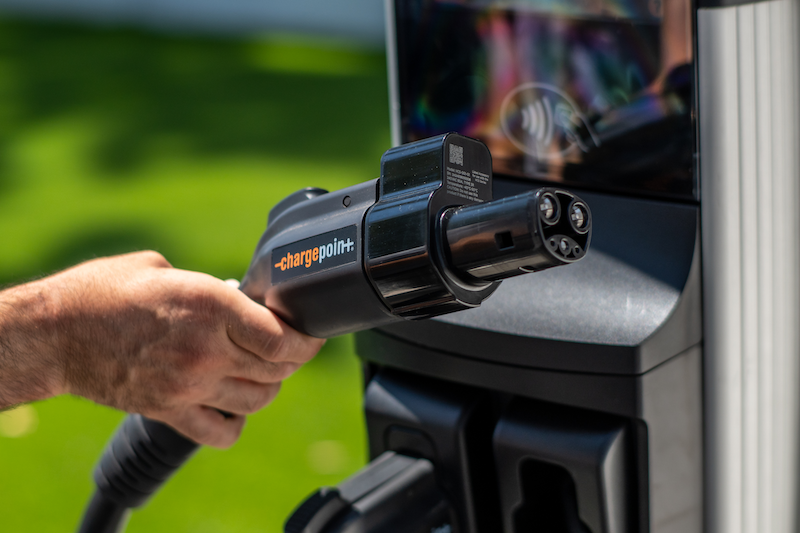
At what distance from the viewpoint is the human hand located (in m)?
0.89

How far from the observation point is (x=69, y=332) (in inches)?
37.1

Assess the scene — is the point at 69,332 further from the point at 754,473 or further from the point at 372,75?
the point at 372,75

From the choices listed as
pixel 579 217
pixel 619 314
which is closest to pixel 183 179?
pixel 619 314

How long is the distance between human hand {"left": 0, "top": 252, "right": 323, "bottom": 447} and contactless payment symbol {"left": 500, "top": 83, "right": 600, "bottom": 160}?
31cm

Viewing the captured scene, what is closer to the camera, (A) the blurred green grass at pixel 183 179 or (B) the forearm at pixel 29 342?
(B) the forearm at pixel 29 342

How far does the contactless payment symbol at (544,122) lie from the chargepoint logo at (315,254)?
0.25 meters

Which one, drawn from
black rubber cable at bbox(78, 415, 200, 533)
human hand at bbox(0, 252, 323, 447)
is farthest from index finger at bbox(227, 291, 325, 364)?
black rubber cable at bbox(78, 415, 200, 533)

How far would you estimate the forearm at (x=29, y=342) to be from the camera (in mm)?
958

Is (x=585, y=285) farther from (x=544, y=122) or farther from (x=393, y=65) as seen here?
(x=393, y=65)

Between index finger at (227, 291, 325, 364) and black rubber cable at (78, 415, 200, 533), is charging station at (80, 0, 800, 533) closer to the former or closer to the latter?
index finger at (227, 291, 325, 364)

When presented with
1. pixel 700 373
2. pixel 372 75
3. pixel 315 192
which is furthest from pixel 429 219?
pixel 372 75

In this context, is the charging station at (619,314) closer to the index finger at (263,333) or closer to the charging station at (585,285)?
the charging station at (585,285)

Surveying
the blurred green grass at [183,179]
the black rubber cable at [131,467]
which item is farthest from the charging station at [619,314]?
the blurred green grass at [183,179]

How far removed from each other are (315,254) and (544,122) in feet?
0.93
